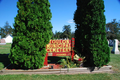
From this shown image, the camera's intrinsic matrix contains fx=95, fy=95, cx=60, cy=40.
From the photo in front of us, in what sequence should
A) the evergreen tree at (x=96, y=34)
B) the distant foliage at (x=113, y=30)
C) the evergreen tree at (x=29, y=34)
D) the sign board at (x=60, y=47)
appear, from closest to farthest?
the evergreen tree at (x=29, y=34), the evergreen tree at (x=96, y=34), the sign board at (x=60, y=47), the distant foliage at (x=113, y=30)

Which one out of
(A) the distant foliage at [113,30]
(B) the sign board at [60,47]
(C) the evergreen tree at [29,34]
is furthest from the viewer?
(A) the distant foliage at [113,30]

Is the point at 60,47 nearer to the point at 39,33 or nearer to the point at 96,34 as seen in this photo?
the point at 39,33

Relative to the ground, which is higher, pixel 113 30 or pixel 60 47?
pixel 113 30

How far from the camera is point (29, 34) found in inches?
171

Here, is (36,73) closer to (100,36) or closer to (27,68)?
(27,68)

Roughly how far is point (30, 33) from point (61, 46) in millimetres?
1986

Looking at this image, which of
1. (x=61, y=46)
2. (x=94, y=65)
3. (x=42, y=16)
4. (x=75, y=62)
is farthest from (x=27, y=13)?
(x=94, y=65)

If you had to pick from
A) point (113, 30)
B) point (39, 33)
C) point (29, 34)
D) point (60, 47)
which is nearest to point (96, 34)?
point (60, 47)

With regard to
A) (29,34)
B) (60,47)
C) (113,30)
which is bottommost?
(60,47)

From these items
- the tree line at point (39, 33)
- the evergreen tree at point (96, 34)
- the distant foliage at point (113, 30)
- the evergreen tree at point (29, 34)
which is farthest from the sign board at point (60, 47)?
the distant foliage at point (113, 30)

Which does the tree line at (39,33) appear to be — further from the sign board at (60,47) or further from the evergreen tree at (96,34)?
the sign board at (60,47)

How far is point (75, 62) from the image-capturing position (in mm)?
5285

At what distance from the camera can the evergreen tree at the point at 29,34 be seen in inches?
170

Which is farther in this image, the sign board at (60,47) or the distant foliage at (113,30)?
the distant foliage at (113,30)
